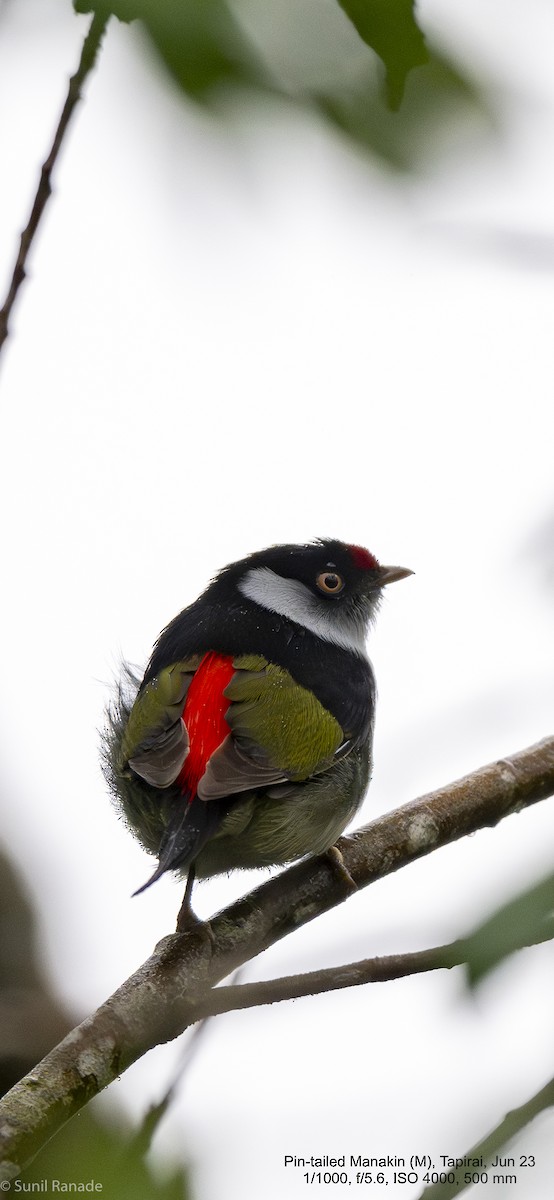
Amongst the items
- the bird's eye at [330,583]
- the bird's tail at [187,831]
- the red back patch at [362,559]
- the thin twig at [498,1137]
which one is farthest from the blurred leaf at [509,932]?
the red back patch at [362,559]

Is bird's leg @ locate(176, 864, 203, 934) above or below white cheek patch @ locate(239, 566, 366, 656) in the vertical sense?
below

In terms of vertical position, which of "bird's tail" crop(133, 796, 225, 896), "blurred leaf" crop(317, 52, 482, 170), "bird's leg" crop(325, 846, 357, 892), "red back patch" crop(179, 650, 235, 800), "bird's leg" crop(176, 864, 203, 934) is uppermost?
"blurred leaf" crop(317, 52, 482, 170)

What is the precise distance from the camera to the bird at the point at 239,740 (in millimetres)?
2748

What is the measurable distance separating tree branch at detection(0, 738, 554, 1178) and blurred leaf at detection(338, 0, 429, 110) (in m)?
1.57

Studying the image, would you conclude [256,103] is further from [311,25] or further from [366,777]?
[366,777]

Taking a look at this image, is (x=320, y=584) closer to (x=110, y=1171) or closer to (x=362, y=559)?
(x=362, y=559)

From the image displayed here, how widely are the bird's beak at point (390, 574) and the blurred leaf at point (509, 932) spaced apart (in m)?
2.66

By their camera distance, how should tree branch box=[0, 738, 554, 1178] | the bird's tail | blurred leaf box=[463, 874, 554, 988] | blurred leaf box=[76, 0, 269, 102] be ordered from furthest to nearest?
the bird's tail → tree branch box=[0, 738, 554, 1178] → blurred leaf box=[463, 874, 554, 988] → blurred leaf box=[76, 0, 269, 102]

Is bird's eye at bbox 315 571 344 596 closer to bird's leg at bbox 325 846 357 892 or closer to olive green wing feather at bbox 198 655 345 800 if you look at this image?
olive green wing feather at bbox 198 655 345 800

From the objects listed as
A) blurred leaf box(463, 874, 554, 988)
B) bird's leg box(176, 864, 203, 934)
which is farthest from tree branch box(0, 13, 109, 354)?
bird's leg box(176, 864, 203, 934)

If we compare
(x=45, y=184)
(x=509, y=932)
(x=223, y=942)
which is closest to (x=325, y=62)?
(x=45, y=184)

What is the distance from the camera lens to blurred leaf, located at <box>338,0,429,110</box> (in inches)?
46.2

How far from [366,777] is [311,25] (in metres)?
2.36

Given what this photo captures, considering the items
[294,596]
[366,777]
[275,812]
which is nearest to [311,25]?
[275,812]
